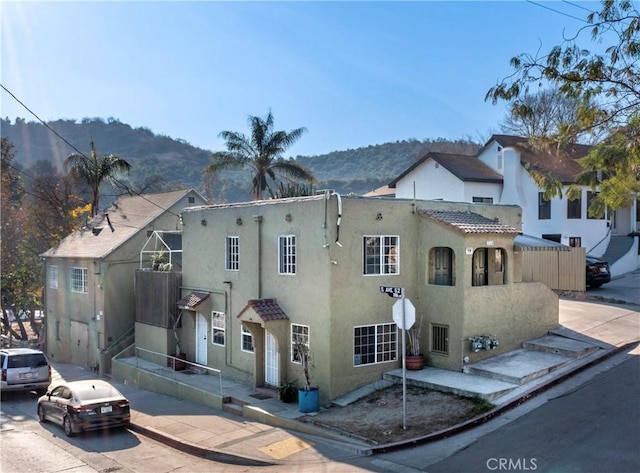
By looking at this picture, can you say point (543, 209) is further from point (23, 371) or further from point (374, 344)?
point (23, 371)

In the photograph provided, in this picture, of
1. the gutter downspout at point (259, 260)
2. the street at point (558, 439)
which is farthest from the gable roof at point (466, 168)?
the street at point (558, 439)

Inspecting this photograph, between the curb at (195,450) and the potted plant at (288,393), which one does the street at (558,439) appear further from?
the potted plant at (288,393)

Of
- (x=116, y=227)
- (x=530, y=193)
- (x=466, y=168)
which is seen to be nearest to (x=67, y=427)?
(x=116, y=227)

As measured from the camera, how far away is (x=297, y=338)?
17.2 m

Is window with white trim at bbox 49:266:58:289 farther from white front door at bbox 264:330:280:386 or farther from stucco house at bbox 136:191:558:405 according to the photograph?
white front door at bbox 264:330:280:386

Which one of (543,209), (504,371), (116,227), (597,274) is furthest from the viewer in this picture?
(543,209)

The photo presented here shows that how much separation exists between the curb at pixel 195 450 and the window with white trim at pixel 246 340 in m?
4.61

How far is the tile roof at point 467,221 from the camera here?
17.0m

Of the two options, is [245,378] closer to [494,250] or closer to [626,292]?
[494,250]

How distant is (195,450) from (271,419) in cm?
242

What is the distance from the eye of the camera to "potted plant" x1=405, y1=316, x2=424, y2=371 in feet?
55.5

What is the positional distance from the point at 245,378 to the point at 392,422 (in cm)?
708

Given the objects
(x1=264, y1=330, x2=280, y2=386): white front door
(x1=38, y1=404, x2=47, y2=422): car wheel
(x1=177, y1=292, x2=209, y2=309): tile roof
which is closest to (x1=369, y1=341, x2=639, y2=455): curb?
(x1=264, y1=330, x2=280, y2=386): white front door

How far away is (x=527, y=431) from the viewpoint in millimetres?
11969
